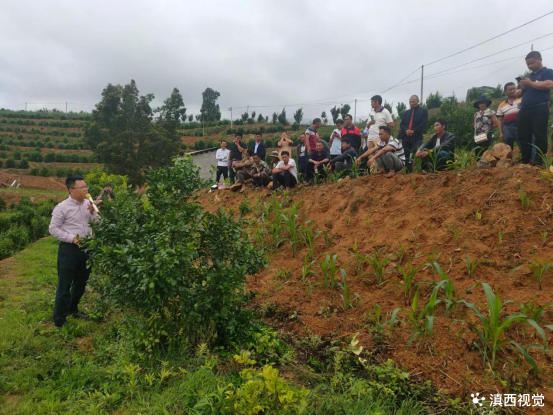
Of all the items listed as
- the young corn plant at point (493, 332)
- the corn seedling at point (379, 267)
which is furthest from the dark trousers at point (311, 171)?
the young corn plant at point (493, 332)

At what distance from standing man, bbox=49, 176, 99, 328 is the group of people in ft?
Answer: 12.7

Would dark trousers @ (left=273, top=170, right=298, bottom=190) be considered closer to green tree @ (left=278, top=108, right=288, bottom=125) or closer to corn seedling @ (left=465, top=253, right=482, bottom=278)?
corn seedling @ (left=465, top=253, right=482, bottom=278)

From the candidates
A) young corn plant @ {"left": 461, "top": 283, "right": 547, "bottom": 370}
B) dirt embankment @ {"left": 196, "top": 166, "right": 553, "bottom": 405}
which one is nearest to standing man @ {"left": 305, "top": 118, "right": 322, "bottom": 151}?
dirt embankment @ {"left": 196, "top": 166, "right": 553, "bottom": 405}

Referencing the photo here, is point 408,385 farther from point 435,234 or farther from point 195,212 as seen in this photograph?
point 195,212

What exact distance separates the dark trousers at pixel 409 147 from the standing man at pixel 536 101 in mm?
1663

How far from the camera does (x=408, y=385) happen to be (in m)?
2.63

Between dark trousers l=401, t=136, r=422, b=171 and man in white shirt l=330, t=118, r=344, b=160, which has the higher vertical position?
man in white shirt l=330, t=118, r=344, b=160

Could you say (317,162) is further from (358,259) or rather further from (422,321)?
(422,321)

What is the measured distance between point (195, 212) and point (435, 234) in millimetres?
2670

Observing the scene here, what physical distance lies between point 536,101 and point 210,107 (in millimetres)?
47567

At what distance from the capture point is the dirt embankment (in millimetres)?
2703

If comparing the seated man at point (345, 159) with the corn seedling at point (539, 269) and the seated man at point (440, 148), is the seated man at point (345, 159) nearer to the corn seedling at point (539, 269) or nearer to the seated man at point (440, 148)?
the seated man at point (440, 148)

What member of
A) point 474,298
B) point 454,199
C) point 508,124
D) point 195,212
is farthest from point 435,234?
point 508,124

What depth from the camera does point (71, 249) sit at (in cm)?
404
